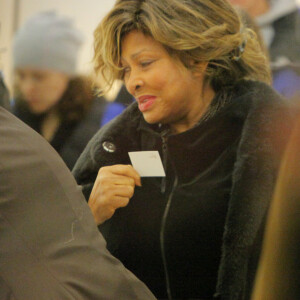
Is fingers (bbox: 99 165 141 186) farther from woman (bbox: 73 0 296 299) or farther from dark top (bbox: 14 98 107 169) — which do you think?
dark top (bbox: 14 98 107 169)

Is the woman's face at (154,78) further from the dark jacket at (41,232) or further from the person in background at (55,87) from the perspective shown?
the dark jacket at (41,232)

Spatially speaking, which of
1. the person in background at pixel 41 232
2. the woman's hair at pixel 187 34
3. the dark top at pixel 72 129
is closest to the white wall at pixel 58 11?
the dark top at pixel 72 129

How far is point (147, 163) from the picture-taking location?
61.1 inches

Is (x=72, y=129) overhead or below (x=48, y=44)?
below

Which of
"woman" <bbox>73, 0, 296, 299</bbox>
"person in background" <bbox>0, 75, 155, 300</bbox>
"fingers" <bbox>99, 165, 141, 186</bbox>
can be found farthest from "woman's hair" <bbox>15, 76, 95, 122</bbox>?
"person in background" <bbox>0, 75, 155, 300</bbox>

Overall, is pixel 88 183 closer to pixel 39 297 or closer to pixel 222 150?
pixel 222 150

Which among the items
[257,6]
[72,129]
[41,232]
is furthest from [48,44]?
[41,232]

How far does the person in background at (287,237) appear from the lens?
0.77 metres

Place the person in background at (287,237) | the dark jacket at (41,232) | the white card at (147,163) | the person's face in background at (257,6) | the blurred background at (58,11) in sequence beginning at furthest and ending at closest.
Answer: the person's face in background at (257,6), the blurred background at (58,11), the white card at (147,163), the dark jacket at (41,232), the person in background at (287,237)

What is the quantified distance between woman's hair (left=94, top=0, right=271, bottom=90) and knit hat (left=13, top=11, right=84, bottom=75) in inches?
36.5

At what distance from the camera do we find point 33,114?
2074 millimetres

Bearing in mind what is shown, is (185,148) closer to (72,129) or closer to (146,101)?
(146,101)

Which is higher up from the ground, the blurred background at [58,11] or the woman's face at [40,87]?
the blurred background at [58,11]

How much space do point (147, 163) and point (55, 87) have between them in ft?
3.13
